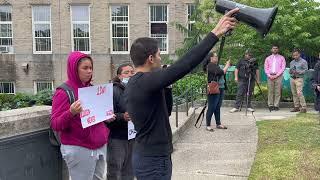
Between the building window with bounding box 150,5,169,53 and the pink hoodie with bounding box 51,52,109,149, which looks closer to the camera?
the pink hoodie with bounding box 51,52,109,149

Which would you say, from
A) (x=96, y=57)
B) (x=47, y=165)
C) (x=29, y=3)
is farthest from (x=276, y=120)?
(x=29, y=3)

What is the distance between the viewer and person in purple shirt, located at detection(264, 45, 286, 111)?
13.9m

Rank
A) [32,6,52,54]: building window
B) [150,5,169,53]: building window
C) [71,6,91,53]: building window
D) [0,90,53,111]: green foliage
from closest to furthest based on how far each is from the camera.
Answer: [0,90,53,111]: green foliage → [150,5,169,53]: building window → [71,6,91,53]: building window → [32,6,52,54]: building window

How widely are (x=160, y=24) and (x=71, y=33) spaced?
486cm

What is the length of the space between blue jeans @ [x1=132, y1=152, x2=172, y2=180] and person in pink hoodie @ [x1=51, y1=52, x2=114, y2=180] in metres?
0.82

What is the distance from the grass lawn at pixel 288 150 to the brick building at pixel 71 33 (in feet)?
49.4

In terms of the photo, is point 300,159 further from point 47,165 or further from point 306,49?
point 306,49

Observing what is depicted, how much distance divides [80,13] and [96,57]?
255 cm

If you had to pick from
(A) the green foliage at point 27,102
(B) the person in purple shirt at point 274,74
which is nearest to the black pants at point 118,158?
(A) the green foliage at point 27,102

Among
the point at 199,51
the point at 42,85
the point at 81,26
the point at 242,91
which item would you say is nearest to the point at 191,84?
the point at 242,91

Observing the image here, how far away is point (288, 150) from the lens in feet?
27.5

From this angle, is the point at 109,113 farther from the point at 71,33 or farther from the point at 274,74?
the point at 71,33

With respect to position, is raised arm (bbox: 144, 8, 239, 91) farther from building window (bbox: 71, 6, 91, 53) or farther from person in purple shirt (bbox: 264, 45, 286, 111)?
building window (bbox: 71, 6, 91, 53)

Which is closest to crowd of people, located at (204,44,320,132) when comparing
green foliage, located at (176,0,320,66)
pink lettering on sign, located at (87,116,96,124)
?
green foliage, located at (176,0,320,66)
